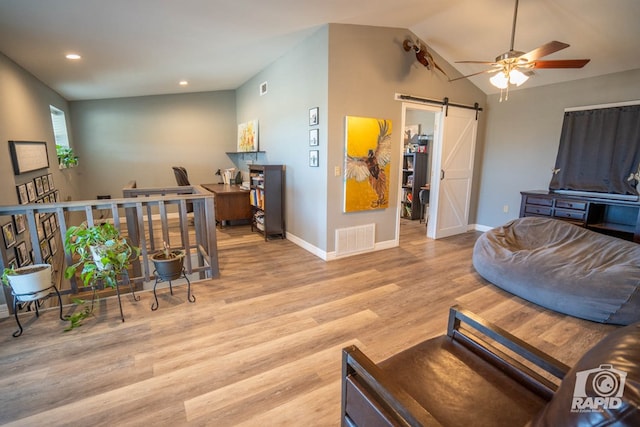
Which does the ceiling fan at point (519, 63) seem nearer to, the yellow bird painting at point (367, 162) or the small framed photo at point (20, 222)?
the yellow bird painting at point (367, 162)

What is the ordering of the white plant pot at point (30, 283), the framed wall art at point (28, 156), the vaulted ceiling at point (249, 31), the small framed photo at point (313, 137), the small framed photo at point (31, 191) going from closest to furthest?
the white plant pot at point (30, 283), the vaulted ceiling at point (249, 31), the framed wall art at point (28, 156), the small framed photo at point (31, 191), the small framed photo at point (313, 137)

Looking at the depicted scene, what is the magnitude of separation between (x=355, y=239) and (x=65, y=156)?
17.0ft

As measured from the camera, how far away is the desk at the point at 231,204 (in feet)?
17.8

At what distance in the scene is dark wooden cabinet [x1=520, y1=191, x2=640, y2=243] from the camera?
149 inches

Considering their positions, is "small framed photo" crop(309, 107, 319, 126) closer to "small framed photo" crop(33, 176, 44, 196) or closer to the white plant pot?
the white plant pot

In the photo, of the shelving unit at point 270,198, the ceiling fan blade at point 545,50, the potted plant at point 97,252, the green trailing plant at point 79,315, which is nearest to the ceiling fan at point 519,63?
the ceiling fan blade at point 545,50

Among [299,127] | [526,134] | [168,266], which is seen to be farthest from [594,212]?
[168,266]

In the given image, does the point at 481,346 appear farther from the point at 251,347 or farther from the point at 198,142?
the point at 198,142

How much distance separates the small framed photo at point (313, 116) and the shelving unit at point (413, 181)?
2.93 m

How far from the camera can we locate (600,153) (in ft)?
13.2

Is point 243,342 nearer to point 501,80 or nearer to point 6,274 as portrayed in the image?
point 6,274

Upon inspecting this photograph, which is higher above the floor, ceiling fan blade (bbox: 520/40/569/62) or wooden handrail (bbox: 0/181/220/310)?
ceiling fan blade (bbox: 520/40/569/62)

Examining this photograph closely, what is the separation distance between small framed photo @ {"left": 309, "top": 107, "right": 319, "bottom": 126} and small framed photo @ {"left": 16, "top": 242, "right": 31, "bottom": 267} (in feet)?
11.3

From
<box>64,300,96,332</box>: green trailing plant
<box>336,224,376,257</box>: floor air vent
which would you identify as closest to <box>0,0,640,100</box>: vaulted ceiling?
<box>64,300,96,332</box>: green trailing plant
